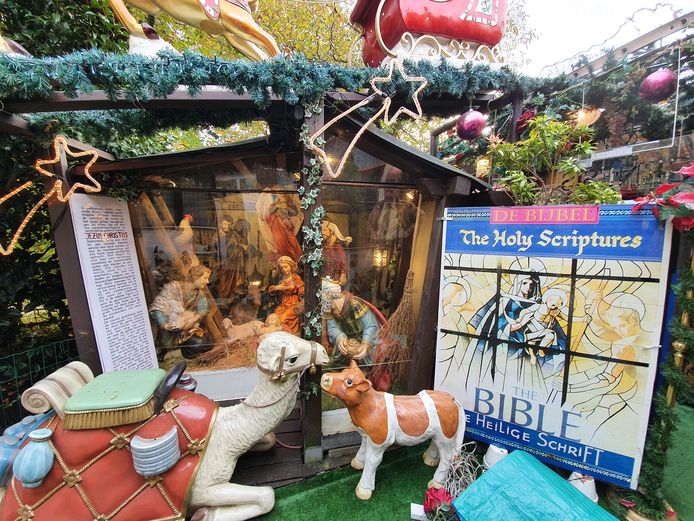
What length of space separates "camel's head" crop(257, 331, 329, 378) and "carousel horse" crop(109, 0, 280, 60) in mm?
2562

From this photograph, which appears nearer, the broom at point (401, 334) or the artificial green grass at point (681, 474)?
the artificial green grass at point (681, 474)

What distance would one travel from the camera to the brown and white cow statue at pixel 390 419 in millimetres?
2309

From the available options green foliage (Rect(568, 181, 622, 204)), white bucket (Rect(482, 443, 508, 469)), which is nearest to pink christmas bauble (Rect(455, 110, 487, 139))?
green foliage (Rect(568, 181, 622, 204))

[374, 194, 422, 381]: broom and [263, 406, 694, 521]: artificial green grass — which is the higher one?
[374, 194, 422, 381]: broom

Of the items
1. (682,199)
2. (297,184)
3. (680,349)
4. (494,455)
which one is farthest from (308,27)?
(494,455)

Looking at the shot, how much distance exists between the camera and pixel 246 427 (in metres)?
2.26

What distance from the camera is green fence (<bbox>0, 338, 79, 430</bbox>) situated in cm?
303

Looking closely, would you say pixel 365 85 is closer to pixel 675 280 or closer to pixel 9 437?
pixel 675 280

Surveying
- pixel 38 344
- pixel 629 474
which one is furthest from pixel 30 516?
pixel 629 474

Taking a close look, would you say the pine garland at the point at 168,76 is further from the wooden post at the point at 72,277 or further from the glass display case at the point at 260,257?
the wooden post at the point at 72,277

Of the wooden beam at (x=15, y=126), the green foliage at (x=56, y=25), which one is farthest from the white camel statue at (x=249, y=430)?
the green foliage at (x=56, y=25)

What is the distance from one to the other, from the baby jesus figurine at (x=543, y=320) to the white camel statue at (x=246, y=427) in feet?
5.90

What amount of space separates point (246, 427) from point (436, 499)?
151cm

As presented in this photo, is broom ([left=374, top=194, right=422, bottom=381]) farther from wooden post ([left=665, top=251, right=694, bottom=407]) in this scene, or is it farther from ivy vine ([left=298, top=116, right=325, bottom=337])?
wooden post ([left=665, top=251, right=694, bottom=407])
